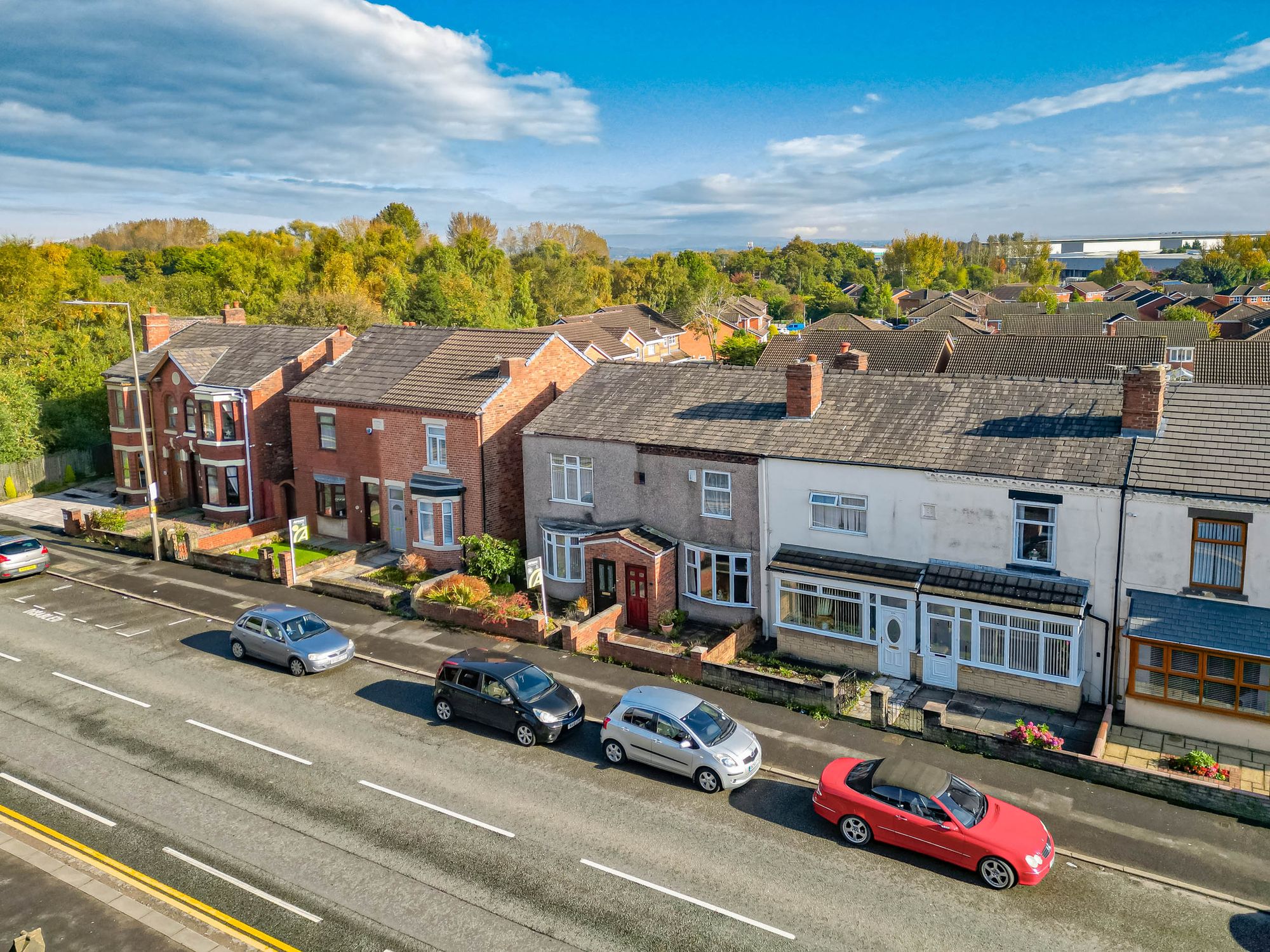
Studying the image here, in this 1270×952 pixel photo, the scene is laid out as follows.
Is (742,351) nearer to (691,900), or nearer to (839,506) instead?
(839,506)

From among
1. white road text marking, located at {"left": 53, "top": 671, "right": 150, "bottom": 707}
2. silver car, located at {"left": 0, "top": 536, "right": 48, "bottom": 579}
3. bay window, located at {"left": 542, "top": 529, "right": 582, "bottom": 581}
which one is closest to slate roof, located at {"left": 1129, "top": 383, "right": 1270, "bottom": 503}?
bay window, located at {"left": 542, "top": 529, "right": 582, "bottom": 581}

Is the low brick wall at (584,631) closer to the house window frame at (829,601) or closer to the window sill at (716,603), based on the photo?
the window sill at (716,603)

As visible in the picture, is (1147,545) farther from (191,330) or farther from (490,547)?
(191,330)

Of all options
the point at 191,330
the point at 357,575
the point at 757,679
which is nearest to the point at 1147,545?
the point at 757,679

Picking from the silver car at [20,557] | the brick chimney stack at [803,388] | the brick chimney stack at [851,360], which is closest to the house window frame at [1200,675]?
the brick chimney stack at [803,388]

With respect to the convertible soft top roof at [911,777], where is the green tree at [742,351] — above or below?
above

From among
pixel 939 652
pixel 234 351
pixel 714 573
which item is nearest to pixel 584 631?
pixel 714 573
